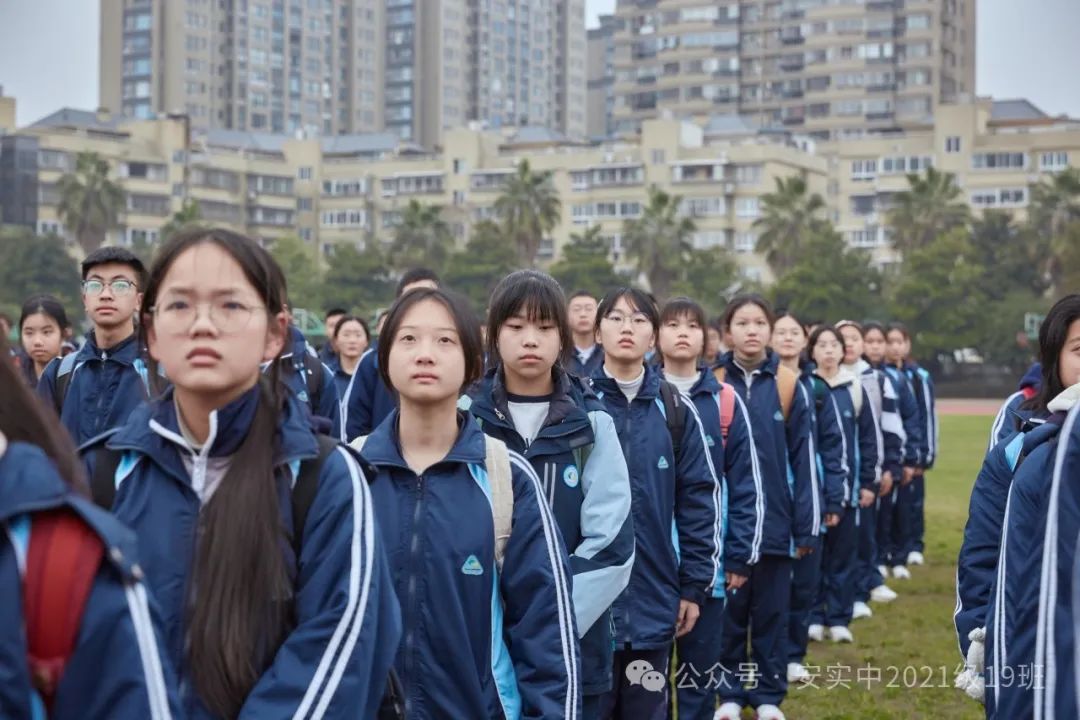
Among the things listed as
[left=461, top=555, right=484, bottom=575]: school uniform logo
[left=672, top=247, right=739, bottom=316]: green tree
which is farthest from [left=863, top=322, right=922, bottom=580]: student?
[left=672, top=247, right=739, bottom=316]: green tree

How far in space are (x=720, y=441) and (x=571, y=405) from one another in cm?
215

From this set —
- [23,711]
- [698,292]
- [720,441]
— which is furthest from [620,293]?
[698,292]

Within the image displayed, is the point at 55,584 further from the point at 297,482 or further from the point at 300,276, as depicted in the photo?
the point at 300,276

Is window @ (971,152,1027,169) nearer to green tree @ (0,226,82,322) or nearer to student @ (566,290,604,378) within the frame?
green tree @ (0,226,82,322)

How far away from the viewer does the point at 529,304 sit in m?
5.25

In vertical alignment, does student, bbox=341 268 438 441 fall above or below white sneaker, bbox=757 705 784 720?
above

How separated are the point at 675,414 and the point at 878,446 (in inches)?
253

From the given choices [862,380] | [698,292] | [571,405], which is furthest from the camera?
[698,292]

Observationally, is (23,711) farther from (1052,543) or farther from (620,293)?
(620,293)

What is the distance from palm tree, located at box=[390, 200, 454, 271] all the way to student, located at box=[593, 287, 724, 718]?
66.3 meters

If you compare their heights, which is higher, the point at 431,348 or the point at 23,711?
the point at 431,348

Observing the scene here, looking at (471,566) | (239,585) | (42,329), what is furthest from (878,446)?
(239,585)

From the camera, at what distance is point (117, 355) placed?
6.68 m

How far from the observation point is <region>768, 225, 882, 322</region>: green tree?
196 ft
